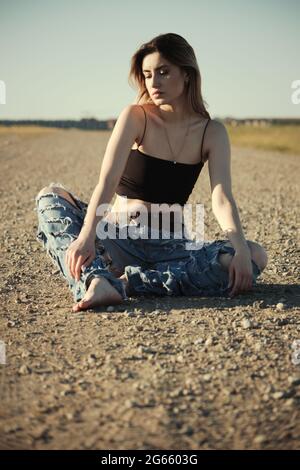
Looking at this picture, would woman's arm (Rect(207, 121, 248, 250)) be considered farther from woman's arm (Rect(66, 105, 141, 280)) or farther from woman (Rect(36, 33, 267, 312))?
woman's arm (Rect(66, 105, 141, 280))

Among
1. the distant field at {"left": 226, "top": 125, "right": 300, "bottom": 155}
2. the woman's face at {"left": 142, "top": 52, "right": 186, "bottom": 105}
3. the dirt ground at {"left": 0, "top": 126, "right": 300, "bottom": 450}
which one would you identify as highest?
the woman's face at {"left": 142, "top": 52, "right": 186, "bottom": 105}

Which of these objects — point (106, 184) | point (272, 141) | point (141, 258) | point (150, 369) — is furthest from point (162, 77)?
point (272, 141)

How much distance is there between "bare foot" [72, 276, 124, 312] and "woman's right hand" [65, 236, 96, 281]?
0.12 metres

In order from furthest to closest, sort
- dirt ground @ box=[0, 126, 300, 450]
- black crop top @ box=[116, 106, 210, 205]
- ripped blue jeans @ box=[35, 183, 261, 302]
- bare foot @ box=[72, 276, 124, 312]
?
black crop top @ box=[116, 106, 210, 205], ripped blue jeans @ box=[35, 183, 261, 302], bare foot @ box=[72, 276, 124, 312], dirt ground @ box=[0, 126, 300, 450]

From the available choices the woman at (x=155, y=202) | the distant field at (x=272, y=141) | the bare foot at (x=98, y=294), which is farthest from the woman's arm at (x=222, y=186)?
the distant field at (x=272, y=141)

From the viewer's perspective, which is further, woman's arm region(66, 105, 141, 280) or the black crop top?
the black crop top

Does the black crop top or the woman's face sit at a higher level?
the woman's face

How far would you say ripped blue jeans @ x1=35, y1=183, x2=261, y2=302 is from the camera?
14.4 feet

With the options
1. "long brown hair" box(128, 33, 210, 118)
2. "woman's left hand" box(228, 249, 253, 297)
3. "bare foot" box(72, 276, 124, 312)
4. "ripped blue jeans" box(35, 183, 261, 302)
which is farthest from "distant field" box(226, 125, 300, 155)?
"bare foot" box(72, 276, 124, 312)

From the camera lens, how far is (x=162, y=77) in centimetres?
438

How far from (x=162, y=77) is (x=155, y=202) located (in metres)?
0.80
